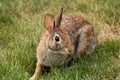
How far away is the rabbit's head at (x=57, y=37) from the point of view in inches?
230

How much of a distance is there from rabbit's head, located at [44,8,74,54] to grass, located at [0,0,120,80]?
0.42 metres

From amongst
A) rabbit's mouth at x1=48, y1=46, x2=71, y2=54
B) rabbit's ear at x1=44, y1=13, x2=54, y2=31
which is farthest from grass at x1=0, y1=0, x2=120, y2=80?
rabbit's ear at x1=44, y1=13, x2=54, y2=31

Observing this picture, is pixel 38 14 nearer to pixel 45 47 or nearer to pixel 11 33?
pixel 11 33

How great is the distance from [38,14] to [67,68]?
92.9 inches

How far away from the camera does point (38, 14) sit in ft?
27.9

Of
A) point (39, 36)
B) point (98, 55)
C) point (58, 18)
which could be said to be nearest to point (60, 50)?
point (58, 18)

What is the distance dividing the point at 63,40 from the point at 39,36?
1.46m

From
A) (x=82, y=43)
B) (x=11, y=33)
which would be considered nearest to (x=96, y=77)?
(x=82, y=43)

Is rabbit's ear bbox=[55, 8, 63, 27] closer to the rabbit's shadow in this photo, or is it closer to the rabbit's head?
the rabbit's head

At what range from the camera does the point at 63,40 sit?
585cm

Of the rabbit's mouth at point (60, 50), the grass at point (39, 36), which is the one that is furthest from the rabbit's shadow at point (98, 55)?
the rabbit's mouth at point (60, 50)

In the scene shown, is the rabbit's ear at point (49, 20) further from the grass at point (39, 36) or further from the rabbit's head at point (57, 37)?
the grass at point (39, 36)

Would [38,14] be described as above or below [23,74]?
above

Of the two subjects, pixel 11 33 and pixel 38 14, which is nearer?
pixel 11 33
